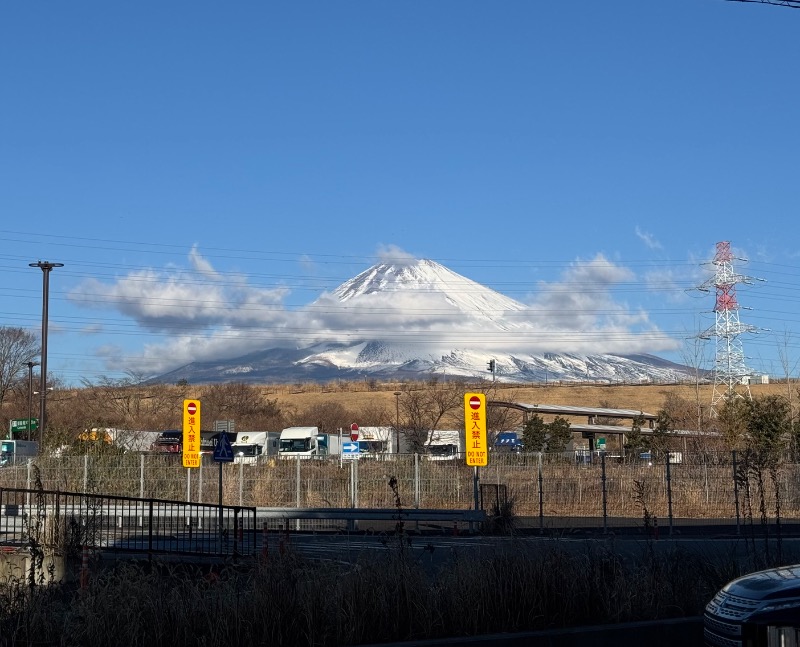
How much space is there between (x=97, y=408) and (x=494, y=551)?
6983cm

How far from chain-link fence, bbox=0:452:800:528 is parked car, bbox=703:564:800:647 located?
67.6ft

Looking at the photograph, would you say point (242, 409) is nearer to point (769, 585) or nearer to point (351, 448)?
point (351, 448)

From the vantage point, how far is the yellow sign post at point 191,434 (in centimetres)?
3055

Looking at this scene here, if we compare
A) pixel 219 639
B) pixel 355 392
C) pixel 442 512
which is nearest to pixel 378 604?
pixel 219 639

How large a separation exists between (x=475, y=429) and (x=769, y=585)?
69.4 feet

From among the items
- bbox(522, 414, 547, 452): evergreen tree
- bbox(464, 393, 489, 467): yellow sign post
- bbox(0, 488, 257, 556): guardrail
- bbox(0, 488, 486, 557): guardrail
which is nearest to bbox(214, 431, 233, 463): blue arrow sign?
bbox(0, 488, 486, 557): guardrail

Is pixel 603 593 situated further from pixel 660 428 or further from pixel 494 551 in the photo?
pixel 660 428

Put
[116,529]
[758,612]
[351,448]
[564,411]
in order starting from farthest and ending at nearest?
[564,411]
[351,448]
[116,529]
[758,612]

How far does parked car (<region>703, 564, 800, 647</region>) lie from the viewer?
6.99 m

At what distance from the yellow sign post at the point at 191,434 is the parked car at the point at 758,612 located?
24072 millimetres

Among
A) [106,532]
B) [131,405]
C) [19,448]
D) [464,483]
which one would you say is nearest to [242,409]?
[131,405]

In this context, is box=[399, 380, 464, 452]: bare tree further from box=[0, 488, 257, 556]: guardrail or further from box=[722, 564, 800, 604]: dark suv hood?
box=[722, 564, 800, 604]: dark suv hood

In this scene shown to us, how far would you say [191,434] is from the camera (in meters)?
30.7

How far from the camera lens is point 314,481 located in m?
34.5
